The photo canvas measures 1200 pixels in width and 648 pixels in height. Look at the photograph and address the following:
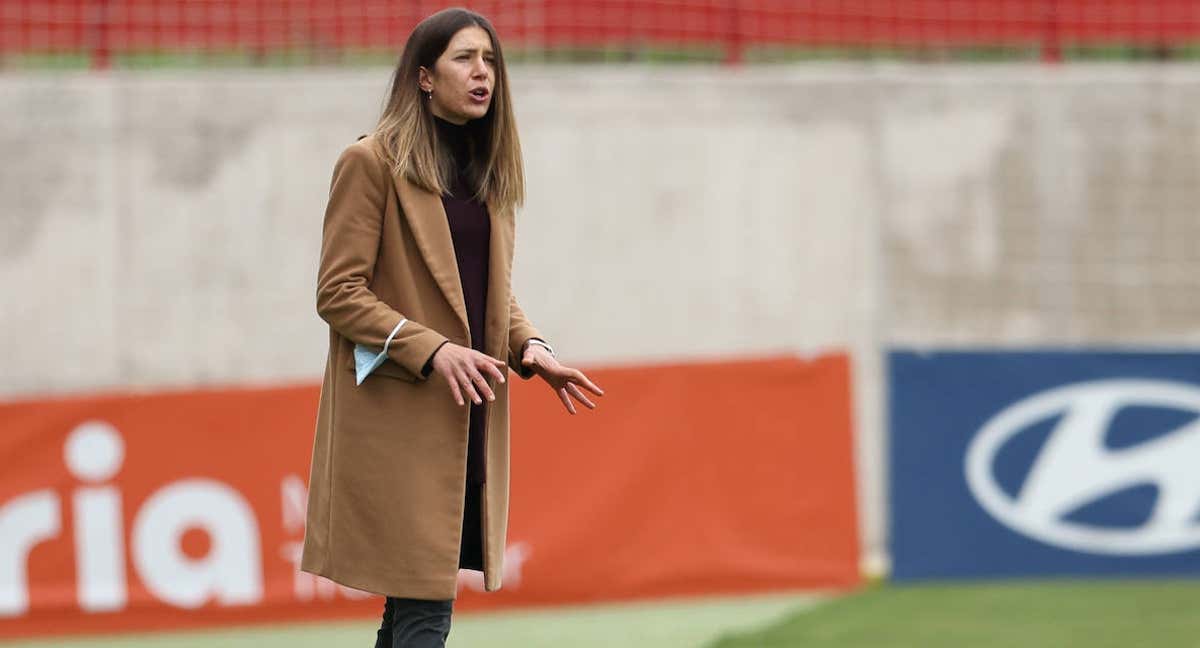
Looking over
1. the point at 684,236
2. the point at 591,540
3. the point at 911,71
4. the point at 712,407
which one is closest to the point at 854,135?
the point at 911,71

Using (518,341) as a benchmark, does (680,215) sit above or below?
below

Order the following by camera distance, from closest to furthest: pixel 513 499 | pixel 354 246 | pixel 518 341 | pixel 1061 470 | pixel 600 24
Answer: pixel 354 246
pixel 518 341
pixel 513 499
pixel 1061 470
pixel 600 24

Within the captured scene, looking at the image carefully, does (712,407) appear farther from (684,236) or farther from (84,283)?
(84,283)

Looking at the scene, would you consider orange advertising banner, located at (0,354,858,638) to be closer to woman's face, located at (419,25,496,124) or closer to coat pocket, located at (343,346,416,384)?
coat pocket, located at (343,346,416,384)

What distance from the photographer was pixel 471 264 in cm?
409

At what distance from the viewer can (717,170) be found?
9.39 m

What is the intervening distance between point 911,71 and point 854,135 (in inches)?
17.4

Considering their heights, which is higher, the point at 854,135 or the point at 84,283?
the point at 854,135

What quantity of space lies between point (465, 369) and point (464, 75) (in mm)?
646

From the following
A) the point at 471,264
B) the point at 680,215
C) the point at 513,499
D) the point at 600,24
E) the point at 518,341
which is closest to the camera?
the point at 471,264

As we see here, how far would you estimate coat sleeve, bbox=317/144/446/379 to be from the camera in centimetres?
395

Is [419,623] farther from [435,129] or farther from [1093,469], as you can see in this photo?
[1093,469]

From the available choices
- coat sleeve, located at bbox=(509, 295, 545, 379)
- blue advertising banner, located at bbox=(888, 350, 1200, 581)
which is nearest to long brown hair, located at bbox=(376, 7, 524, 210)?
coat sleeve, located at bbox=(509, 295, 545, 379)

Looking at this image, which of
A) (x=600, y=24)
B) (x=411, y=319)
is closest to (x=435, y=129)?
(x=411, y=319)
